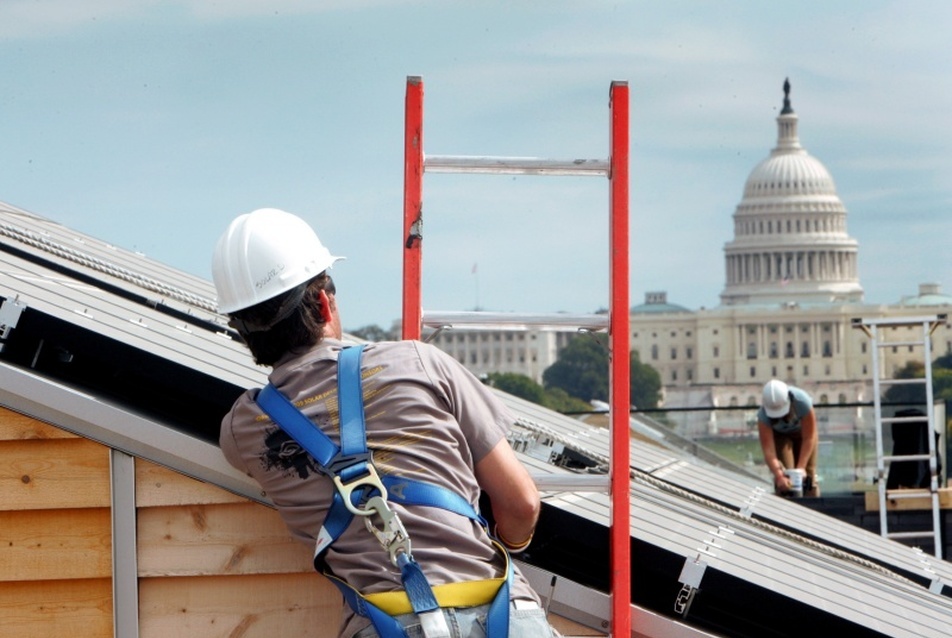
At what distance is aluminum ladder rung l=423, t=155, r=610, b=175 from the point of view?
418cm

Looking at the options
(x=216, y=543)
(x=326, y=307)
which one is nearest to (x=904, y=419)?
(x=216, y=543)

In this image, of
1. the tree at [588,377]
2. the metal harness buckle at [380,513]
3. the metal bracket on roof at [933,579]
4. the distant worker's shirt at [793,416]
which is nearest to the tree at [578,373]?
the tree at [588,377]

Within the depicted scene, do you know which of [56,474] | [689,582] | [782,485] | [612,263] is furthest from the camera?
[782,485]

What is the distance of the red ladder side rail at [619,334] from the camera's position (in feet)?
13.2

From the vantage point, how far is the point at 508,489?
3.60 m

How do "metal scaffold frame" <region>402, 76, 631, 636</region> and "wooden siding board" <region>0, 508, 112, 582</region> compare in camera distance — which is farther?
"wooden siding board" <region>0, 508, 112, 582</region>

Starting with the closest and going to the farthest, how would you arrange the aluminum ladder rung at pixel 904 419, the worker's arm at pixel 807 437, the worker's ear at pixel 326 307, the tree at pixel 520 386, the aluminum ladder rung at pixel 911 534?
the worker's ear at pixel 326 307, the aluminum ladder rung at pixel 911 534, the worker's arm at pixel 807 437, the aluminum ladder rung at pixel 904 419, the tree at pixel 520 386

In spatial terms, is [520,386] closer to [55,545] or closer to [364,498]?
[55,545]

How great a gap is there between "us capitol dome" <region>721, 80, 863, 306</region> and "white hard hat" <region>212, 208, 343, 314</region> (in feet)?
597

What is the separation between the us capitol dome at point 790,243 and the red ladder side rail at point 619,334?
181m

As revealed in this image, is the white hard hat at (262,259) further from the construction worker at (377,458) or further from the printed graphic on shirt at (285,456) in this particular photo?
the printed graphic on shirt at (285,456)

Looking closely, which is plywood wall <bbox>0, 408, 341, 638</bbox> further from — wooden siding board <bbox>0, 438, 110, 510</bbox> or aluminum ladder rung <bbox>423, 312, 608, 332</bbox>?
aluminum ladder rung <bbox>423, 312, 608, 332</bbox>

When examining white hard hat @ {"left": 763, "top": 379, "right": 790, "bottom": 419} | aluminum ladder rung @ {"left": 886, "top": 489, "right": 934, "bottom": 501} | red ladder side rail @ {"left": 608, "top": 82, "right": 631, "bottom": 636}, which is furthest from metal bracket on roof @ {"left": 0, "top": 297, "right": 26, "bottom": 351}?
aluminum ladder rung @ {"left": 886, "top": 489, "right": 934, "bottom": 501}

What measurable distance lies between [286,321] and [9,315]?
1028 millimetres
